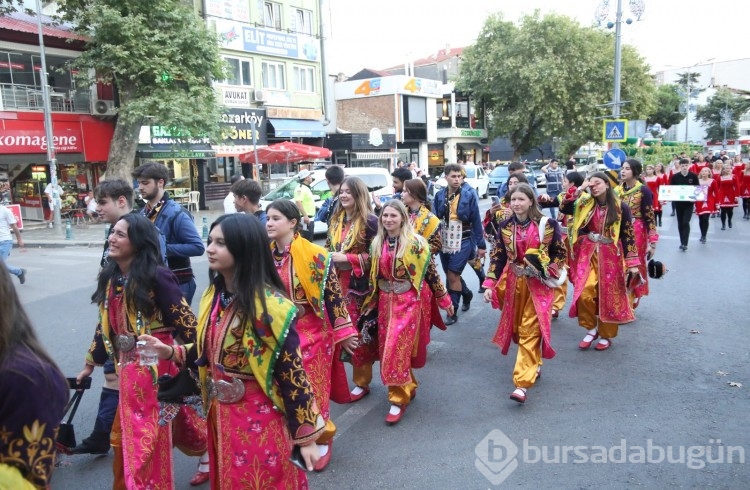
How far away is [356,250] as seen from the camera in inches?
194

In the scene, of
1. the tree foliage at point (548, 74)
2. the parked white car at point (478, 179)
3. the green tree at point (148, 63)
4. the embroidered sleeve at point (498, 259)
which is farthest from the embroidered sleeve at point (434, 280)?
the tree foliage at point (548, 74)

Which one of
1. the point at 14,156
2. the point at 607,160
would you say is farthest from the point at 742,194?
the point at 14,156

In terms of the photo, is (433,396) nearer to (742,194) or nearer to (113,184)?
(113,184)

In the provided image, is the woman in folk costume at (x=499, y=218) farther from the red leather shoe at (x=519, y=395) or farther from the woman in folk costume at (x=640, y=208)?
the woman in folk costume at (x=640, y=208)

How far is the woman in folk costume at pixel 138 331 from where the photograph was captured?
2.95 metres

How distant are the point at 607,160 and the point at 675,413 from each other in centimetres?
1095

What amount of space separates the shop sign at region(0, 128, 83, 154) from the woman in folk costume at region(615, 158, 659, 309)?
59.8ft

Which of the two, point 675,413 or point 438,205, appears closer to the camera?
point 675,413

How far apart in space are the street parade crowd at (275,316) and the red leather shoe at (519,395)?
0.01 metres

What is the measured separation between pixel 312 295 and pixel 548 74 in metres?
36.8

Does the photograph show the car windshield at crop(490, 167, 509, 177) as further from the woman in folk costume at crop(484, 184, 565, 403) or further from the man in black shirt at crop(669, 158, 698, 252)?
the woman in folk costume at crop(484, 184, 565, 403)

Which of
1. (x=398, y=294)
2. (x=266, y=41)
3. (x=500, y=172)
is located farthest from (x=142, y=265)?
(x=500, y=172)

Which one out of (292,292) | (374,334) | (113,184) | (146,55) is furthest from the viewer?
(146,55)

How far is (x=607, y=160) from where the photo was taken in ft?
47.5
